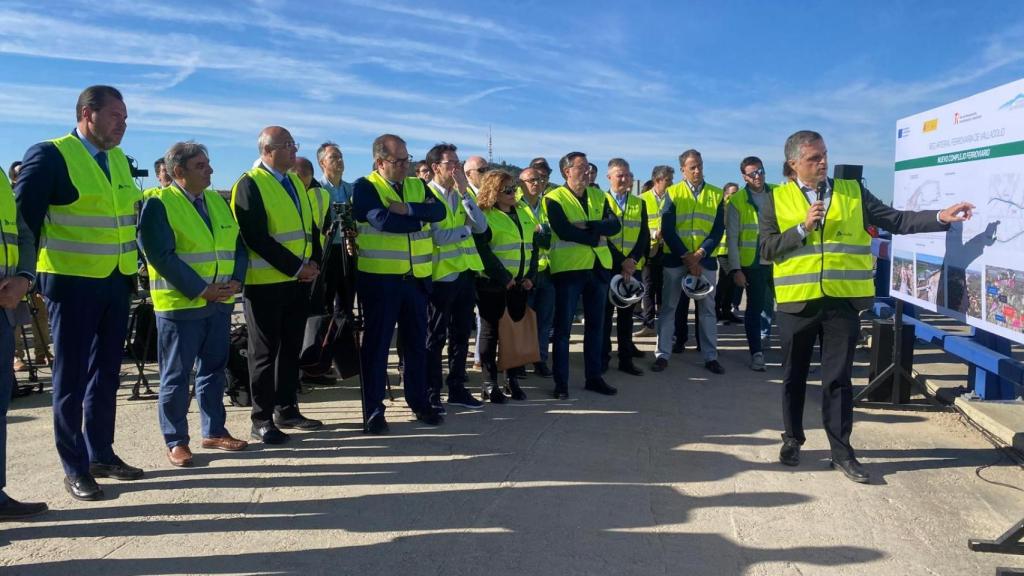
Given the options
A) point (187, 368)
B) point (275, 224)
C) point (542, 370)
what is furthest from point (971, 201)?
point (187, 368)

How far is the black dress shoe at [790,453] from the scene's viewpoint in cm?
467

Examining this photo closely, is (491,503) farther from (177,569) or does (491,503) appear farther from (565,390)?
(565,390)

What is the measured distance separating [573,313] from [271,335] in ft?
8.69

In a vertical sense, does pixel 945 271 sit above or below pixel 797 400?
above

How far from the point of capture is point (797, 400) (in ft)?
15.6

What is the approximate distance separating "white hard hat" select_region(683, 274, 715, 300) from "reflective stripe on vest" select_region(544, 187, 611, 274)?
1.39 m

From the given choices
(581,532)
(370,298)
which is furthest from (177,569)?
(370,298)

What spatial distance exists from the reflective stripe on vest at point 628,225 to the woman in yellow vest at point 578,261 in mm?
573

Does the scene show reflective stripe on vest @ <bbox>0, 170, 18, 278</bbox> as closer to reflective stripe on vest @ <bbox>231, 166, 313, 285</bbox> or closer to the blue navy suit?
the blue navy suit

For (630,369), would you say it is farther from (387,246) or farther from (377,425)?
(387,246)

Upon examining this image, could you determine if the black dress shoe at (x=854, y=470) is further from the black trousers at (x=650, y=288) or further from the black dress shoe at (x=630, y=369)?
the black trousers at (x=650, y=288)

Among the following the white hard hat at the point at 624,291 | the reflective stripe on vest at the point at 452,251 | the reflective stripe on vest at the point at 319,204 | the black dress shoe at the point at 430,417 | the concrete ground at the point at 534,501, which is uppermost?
the reflective stripe on vest at the point at 319,204

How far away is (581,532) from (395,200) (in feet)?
8.93

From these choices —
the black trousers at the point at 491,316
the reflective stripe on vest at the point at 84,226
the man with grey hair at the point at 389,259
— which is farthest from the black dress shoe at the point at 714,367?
the reflective stripe on vest at the point at 84,226
